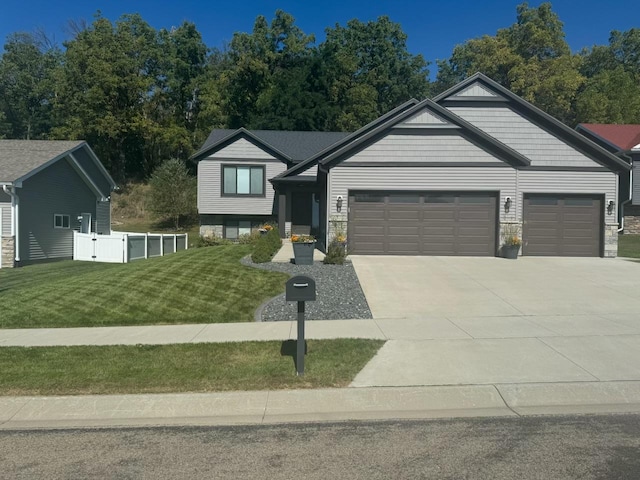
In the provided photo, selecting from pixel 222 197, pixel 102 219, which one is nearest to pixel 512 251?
pixel 222 197

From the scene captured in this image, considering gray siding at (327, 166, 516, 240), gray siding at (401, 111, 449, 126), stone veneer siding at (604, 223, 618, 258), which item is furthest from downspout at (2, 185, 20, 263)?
stone veneer siding at (604, 223, 618, 258)

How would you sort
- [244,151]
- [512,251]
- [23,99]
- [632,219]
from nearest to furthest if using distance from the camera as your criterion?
1. [512,251]
2. [244,151]
3. [632,219]
4. [23,99]

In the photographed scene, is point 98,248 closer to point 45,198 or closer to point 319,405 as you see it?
point 45,198

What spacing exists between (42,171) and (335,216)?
45.0ft

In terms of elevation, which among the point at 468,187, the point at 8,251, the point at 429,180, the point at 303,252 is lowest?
the point at 8,251

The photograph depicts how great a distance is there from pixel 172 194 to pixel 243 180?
9.95 m

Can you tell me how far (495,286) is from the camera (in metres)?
13.0

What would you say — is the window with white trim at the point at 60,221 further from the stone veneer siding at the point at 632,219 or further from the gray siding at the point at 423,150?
the stone veneer siding at the point at 632,219

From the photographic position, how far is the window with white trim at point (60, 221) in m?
23.7

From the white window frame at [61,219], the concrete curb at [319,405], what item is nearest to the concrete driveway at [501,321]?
the concrete curb at [319,405]

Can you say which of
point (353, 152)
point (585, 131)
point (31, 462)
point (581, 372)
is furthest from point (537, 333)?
point (585, 131)

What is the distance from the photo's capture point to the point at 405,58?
2309 inches

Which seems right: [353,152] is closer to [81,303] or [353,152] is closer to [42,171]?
[81,303]

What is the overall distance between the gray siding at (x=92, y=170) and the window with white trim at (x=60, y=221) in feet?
10.3
